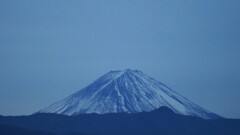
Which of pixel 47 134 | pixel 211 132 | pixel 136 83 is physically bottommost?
pixel 211 132

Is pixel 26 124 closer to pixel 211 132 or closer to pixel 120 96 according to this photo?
pixel 120 96

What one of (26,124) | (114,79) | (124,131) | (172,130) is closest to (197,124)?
(172,130)

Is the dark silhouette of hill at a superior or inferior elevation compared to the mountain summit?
inferior

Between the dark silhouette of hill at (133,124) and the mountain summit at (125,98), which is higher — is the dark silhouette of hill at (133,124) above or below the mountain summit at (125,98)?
below

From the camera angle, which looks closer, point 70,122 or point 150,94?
point 70,122

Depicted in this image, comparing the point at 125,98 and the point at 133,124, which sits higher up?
the point at 125,98
